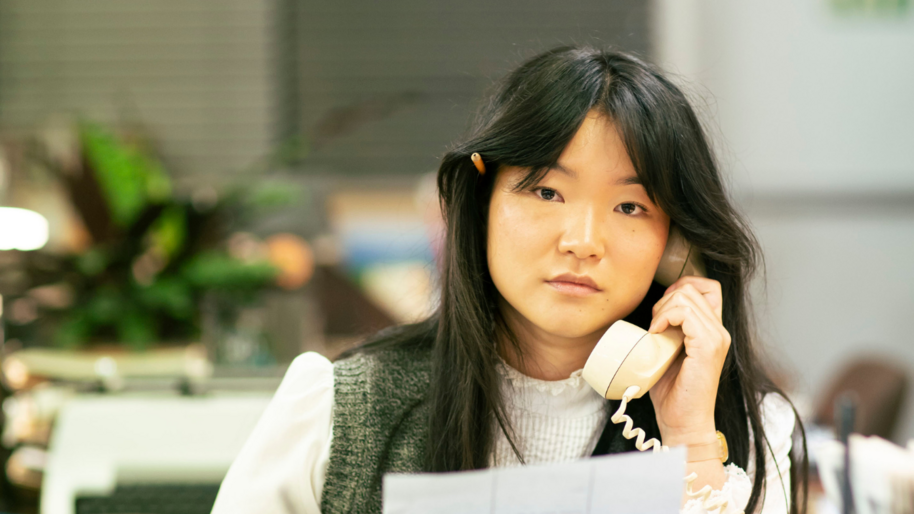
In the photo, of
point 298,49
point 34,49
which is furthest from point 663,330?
point 34,49

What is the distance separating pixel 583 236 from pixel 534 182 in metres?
0.08

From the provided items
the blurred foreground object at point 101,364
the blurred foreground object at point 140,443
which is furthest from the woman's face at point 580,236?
the blurred foreground object at point 101,364

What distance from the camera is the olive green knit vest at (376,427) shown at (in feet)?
2.58

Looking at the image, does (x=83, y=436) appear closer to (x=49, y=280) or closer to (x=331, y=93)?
(x=49, y=280)

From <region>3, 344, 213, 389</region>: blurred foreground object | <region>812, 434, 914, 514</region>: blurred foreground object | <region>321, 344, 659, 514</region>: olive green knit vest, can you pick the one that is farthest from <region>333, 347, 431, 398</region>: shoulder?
<region>3, 344, 213, 389</region>: blurred foreground object

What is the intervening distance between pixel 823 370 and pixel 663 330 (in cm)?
257

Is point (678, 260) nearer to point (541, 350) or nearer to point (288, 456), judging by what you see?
point (541, 350)

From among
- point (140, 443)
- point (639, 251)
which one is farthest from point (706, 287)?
point (140, 443)

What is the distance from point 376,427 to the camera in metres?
0.82

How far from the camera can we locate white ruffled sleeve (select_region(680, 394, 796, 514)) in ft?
2.61

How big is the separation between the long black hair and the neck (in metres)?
0.01

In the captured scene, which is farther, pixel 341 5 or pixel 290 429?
pixel 341 5

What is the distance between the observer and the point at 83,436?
112 centimetres

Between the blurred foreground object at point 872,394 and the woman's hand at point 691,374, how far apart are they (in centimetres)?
126
